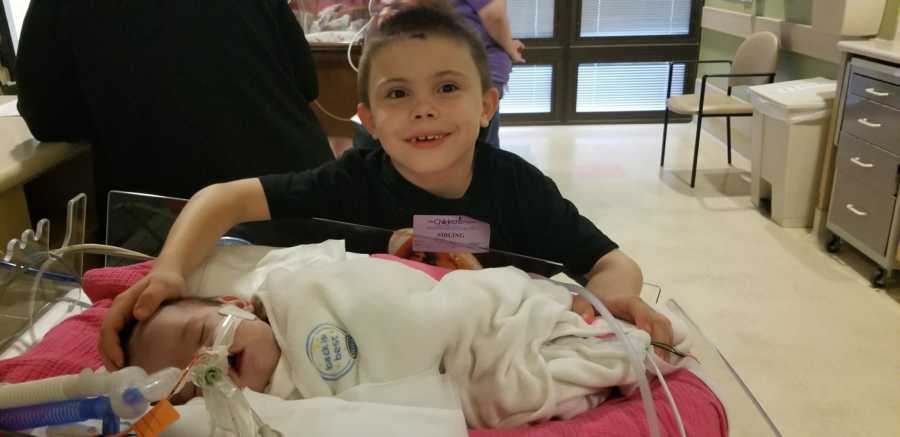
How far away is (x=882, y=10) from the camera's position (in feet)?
9.80

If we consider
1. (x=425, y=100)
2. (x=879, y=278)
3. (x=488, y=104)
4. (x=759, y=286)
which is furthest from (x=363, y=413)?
(x=879, y=278)

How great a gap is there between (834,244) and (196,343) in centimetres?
292

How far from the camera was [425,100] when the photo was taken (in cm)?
96

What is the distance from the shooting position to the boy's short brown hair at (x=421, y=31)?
0.98 m

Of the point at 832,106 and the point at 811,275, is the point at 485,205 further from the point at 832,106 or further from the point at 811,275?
the point at 832,106

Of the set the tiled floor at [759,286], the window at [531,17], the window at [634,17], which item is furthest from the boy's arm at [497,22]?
the window at [634,17]

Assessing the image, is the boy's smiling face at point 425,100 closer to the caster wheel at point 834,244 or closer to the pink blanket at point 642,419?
the pink blanket at point 642,419

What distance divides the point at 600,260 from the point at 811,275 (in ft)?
6.98

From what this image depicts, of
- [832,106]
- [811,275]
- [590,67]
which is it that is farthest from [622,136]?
[811,275]

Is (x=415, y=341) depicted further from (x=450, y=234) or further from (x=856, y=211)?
(x=856, y=211)

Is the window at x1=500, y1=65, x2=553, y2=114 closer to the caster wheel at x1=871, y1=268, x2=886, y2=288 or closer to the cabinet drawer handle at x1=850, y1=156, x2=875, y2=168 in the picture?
the cabinet drawer handle at x1=850, y1=156, x2=875, y2=168

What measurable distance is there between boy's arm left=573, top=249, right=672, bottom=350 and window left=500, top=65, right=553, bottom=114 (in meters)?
4.39

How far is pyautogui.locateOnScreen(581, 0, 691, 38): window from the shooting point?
5.17 m

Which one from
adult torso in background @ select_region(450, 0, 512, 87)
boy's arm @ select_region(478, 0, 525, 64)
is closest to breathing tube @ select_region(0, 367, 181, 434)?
adult torso in background @ select_region(450, 0, 512, 87)
